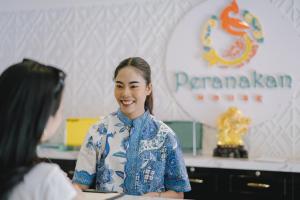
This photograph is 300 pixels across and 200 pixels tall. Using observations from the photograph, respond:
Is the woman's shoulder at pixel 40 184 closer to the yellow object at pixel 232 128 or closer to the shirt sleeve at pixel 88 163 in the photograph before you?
the shirt sleeve at pixel 88 163

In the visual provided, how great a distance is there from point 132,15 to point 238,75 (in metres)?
1.11

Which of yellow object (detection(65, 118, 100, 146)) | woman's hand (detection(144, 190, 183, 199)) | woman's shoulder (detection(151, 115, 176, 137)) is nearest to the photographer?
woman's hand (detection(144, 190, 183, 199))

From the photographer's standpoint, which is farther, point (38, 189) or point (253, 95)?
point (253, 95)

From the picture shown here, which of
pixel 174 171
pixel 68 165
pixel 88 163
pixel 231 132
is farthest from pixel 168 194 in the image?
pixel 68 165

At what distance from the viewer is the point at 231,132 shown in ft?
10.6

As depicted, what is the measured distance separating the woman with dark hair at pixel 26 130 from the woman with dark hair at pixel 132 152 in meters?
0.78

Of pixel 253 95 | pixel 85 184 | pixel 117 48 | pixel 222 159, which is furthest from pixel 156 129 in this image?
pixel 117 48

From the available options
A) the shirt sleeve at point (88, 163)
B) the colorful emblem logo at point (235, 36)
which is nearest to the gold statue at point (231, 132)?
the colorful emblem logo at point (235, 36)

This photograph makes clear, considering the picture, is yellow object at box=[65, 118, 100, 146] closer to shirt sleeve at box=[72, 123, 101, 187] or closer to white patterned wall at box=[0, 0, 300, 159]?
white patterned wall at box=[0, 0, 300, 159]

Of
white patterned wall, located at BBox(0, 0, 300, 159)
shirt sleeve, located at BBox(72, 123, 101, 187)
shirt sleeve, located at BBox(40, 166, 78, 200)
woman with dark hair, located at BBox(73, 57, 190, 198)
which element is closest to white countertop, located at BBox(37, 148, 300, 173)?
white patterned wall, located at BBox(0, 0, 300, 159)

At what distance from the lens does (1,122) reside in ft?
3.18

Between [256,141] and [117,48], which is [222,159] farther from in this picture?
[117,48]

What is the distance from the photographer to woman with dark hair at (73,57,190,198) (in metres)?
1.76

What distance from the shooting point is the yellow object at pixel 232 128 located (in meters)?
3.23
